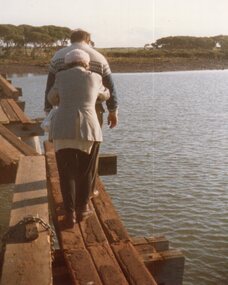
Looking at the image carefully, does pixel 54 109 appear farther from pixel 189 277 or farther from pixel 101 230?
pixel 189 277

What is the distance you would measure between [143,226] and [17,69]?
64.0 m

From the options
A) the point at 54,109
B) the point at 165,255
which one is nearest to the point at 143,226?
the point at 165,255

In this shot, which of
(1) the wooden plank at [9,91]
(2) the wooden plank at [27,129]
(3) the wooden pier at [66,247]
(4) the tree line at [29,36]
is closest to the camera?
(3) the wooden pier at [66,247]

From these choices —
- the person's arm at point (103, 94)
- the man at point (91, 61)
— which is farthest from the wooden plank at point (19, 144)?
the person's arm at point (103, 94)

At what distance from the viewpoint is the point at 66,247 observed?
14.6 feet

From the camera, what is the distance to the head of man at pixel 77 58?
15.2 feet

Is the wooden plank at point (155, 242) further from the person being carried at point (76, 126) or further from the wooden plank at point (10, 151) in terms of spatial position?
the wooden plank at point (10, 151)

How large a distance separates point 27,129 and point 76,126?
6.03 m

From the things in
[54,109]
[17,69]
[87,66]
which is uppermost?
[87,66]

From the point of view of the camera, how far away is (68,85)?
4.62 meters

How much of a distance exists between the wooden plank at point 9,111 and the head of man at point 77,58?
5.91 meters

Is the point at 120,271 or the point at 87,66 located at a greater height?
the point at 87,66

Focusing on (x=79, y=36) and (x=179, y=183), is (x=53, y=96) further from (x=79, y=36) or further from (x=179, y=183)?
(x=179, y=183)

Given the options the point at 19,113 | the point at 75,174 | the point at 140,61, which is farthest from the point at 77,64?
the point at 140,61
